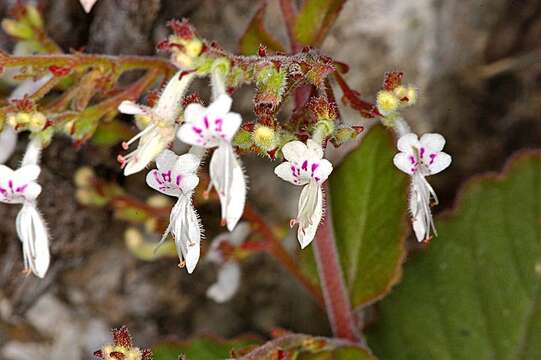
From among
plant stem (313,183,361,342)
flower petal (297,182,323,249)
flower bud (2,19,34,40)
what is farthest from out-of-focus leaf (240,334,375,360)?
flower bud (2,19,34,40)

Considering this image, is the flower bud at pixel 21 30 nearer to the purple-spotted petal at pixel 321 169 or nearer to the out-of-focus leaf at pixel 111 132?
the out-of-focus leaf at pixel 111 132

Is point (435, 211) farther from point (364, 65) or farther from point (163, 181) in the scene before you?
point (163, 181)

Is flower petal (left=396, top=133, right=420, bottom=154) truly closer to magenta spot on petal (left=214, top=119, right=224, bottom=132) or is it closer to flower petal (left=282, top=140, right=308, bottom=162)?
flower petal (left=282, top=140, right=308, bottom=162)

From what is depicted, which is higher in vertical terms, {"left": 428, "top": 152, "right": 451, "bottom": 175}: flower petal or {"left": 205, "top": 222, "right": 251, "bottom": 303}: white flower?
{"left": 428, "top": 152, "right": 451, "bottom": 175}: flower petal

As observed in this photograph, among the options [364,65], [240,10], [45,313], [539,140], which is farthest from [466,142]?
[45,313]

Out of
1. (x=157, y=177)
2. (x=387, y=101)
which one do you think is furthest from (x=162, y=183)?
(x=387, y=101)

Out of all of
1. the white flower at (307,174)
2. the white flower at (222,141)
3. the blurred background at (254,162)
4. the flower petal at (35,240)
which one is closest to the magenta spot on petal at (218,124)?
the white flower at (222,141)
